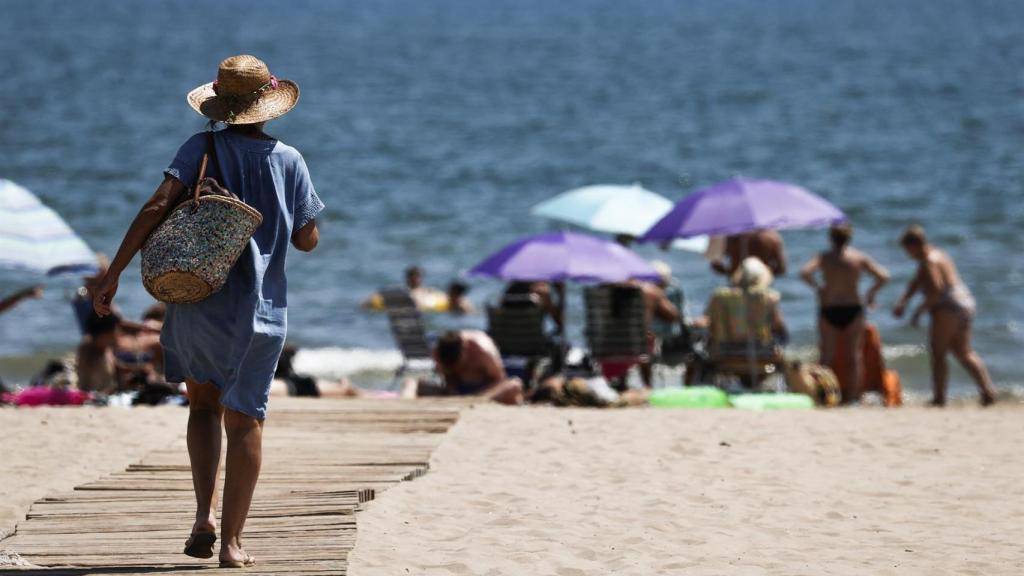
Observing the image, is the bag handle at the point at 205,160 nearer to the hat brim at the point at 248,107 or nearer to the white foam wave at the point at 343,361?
the hat brim at the point at 248,107

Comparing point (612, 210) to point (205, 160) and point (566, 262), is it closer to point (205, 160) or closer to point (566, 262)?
point (566, 262)

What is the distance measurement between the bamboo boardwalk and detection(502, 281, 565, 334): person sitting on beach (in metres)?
3.84

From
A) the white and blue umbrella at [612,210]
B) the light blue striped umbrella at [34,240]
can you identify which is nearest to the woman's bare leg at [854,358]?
the white and blue umbrella at [612,210]

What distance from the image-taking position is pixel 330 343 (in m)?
16.0

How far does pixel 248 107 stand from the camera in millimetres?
4602

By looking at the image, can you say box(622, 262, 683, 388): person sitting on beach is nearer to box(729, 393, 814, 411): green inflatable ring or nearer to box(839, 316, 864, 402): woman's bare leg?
box(839, 316, 864, 402): woman's bare leg

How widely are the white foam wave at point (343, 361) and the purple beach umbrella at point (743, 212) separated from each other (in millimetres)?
4523

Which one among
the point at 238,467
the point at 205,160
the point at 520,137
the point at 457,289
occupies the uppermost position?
the point at 520,137

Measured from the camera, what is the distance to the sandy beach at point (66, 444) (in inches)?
255

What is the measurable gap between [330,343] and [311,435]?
8525 mm

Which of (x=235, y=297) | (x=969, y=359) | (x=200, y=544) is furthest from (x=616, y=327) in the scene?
(x=235, y=297)

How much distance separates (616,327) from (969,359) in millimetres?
2603

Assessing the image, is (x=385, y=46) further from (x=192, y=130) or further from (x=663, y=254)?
(x=663, y=254)

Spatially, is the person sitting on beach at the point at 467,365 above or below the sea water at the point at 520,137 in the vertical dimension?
below
